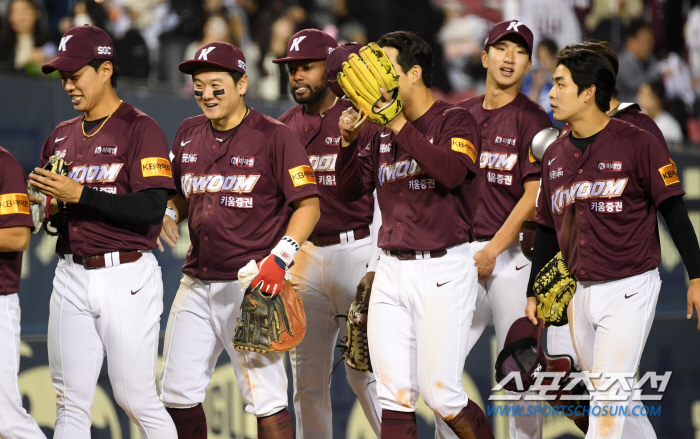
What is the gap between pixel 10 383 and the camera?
12.5ft

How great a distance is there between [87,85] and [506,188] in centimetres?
224

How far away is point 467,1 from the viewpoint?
328 inches

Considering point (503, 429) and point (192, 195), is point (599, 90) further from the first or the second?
point (503, 429)

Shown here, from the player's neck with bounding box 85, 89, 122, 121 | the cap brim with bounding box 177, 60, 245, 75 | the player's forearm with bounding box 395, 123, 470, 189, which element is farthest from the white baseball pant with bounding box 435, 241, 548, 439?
the player's neck with bounding box 85, 89, 122, 121

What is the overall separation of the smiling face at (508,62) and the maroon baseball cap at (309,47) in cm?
93

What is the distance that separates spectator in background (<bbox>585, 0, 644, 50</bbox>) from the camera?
332 inches

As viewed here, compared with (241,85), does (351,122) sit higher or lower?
lower

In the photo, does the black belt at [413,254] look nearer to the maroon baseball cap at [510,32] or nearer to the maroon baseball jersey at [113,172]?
the maroon baseball jersey at [113,172]

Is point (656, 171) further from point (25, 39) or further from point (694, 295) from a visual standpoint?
point (25, 39)

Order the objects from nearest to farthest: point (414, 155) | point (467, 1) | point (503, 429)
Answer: point (414, 155)
point (503, 429)
point (467, 1)

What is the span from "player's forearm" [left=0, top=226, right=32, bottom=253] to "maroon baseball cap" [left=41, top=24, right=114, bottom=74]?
0.77 m

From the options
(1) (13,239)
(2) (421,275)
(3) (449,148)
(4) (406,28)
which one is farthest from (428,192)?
(4) (406,28)

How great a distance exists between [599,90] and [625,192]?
50 centimetres

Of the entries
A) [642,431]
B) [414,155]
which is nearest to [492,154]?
[414,155]
